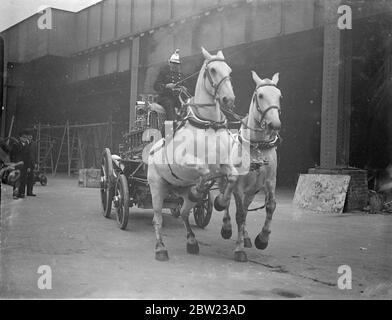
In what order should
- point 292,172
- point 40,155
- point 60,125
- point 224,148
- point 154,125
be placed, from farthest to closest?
point 292,172, point 40,155, point 60,125, point 154,125, point 224,148

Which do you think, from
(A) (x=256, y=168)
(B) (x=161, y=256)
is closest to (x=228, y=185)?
(A) (x=256, y=168)

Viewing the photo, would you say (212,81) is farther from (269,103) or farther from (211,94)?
(269,103)

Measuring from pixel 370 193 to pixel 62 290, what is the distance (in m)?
8.14

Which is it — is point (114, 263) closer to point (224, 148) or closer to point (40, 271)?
point (40, 271)

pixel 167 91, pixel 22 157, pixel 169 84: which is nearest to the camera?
pixel 169 84

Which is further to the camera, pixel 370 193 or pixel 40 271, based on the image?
pixel 370 193

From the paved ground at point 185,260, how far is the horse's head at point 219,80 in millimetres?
1802

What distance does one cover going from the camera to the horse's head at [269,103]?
4477 mm

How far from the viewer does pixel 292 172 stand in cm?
2006

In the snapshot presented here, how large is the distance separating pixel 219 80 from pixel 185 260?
85.1 inches

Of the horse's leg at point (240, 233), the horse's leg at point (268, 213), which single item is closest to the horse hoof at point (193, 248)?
the horse's leg at point (240, 233)

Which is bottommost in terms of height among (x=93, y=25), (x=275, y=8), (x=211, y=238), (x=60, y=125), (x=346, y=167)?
(x=211, y=238)

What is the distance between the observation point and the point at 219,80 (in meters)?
4.29
